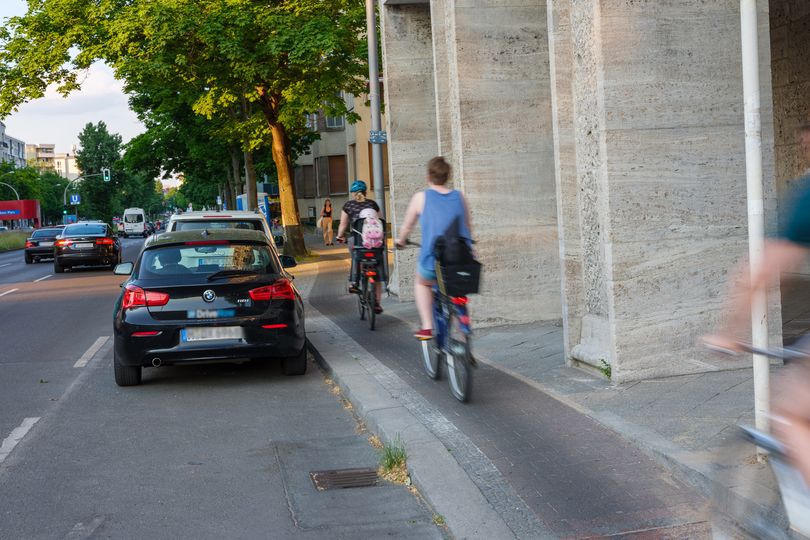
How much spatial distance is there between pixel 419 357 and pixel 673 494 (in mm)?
5253

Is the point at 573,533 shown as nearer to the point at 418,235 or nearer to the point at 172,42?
the point at 418,235

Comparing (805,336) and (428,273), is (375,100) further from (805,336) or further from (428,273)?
(805,336)

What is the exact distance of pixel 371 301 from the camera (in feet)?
41.8

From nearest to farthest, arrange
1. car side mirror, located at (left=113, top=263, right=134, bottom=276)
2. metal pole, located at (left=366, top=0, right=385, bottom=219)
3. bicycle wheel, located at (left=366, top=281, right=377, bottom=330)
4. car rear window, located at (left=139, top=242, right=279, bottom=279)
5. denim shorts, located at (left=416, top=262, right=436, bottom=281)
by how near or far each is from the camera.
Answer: denim shorts, located at (left=416, top=262, right=436, bottom=281) < car rear window, located at (left=139, top=242, right=279, bottom=279) < car side mirror, located at (left=113, top=263, right=134, bottom=276) < bicycle wheel, located at (left=366, top=281, right=377, bottom=330) < metal pole, located at (left=366, top=0, right=385, bottom=219)

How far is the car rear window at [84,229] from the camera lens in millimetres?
32250

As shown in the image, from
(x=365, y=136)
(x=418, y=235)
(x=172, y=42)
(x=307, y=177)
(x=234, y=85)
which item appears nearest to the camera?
(x=418, y=235)

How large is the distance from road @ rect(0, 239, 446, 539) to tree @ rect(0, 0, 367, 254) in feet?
44.9

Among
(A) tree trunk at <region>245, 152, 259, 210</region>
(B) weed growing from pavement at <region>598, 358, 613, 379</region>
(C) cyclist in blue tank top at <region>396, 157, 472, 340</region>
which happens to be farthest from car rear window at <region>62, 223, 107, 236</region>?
(B) weed growing from pavement at <region>598, 358, 613, 379</region>

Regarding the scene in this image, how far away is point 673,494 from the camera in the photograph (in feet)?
16.3

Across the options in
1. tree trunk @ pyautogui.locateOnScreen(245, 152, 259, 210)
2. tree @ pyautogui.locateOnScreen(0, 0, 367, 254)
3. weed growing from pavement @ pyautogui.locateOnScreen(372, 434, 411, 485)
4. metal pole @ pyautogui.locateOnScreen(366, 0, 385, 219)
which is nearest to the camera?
weed growing from pavement @ pyautogui.locateOnScreen(372, 434, 411, 485)

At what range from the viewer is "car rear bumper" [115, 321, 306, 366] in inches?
354

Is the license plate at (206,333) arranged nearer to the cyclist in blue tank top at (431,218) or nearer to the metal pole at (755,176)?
the cyclist in blue tank top at (431,218)

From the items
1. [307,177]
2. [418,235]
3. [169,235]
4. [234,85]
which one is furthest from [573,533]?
[307,177]

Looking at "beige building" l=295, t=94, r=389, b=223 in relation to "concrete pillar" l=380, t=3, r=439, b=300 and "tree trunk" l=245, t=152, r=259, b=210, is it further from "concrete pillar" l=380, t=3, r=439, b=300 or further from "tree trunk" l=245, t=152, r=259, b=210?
"concrete pillar" l=380, t=3, r=439, b=300
